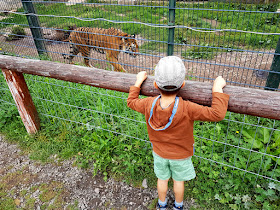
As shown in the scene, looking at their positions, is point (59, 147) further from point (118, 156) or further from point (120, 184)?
point (120, 184)

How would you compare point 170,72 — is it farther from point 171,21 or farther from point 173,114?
point 171,21

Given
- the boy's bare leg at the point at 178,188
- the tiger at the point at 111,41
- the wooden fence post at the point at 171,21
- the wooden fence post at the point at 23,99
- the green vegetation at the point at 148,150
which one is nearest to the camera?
the boy's bare leg at the point at 178,188

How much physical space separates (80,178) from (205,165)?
1.42m

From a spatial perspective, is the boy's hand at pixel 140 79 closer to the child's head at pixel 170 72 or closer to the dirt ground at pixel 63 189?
the child's head at pixel 170 72

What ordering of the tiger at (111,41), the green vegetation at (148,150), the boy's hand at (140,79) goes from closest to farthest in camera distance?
the boy's hand at (140,79)
the green vegetation at (148,150)
the tiger at (111,41)

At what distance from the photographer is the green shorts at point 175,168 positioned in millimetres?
1819

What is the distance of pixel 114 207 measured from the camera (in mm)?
2312

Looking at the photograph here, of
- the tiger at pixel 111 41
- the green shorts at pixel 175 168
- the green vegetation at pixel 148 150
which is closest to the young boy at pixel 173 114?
the green shorts at pixel 175 168

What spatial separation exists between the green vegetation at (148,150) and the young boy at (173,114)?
438 millimetres

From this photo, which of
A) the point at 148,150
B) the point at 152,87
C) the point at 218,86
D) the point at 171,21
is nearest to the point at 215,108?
the point at 218,86

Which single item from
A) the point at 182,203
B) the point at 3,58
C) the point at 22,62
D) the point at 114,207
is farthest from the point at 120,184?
the point at 3,58

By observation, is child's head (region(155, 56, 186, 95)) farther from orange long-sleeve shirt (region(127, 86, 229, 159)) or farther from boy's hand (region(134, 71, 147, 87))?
boy's hand (region(134, 71, 147, 87))

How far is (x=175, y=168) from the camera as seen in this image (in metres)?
1.85

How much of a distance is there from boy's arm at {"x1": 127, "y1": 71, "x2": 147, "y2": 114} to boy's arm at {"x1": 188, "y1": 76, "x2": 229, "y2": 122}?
36cm
